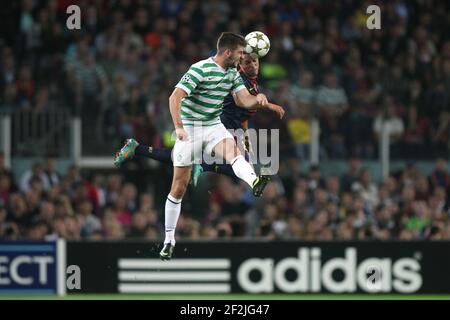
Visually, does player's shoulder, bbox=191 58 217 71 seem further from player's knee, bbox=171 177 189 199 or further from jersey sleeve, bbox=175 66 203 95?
player's knee, bbox=171 177 189 199

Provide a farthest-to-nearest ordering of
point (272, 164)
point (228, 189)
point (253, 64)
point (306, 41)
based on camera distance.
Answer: point (306, 41) < point (228, 189) < point (272, 164) < point (253, 64)

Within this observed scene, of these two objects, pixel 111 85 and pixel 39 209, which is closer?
pixel 39 209

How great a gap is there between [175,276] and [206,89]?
21.0 ft

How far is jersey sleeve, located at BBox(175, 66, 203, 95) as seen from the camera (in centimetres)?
1399

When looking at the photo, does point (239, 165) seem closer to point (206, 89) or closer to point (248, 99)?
point (248, 99)

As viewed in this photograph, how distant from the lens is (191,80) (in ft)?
46.0

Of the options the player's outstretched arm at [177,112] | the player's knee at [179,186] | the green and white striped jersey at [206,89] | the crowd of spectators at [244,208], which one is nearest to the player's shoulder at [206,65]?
the green and white striped jersey at [206,89]

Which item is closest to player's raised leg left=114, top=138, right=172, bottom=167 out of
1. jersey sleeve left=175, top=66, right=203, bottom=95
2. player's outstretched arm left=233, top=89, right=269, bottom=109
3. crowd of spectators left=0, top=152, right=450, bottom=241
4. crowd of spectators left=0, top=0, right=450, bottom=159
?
player's outstretched arm left=233, top=89, right=269, bottom=109

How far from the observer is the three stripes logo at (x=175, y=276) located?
2011 centimetres

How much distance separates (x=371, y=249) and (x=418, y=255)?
719mm

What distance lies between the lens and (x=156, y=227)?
2094cm

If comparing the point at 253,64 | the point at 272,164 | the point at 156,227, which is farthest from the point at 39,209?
the point at 253,64

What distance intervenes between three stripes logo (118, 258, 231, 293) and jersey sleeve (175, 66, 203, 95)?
644cm
